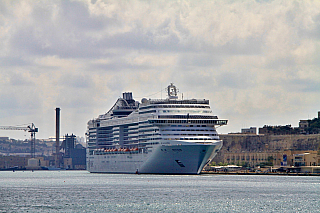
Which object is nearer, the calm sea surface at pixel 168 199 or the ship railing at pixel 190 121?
the calm sea surface at pixel 168 199

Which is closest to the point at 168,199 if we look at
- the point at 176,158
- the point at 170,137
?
the point at 176,158

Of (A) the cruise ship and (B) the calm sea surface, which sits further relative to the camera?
(A) the cruise ship

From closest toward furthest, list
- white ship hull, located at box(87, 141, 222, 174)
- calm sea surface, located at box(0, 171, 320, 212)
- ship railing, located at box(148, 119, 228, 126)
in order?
calm sea surface, located at box(0, 171, 320, 212) < white ship hull, located at box(87, 141, 222, 174) < ship railing, located at box(148, 119, 228, 126)

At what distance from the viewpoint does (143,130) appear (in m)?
167

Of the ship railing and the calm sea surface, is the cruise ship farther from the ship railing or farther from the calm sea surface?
the calm sea surface

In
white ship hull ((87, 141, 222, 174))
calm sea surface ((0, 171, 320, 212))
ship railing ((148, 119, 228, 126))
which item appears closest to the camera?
calm sea surface ((0, 171, 320, 212))

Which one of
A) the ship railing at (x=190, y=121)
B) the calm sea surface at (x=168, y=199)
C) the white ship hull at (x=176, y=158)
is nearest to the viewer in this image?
the calm sea surface at (x=168, y=199)

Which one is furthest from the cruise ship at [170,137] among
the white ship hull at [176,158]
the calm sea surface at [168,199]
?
the calm sea surface at [168,199]

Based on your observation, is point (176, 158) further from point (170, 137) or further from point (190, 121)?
point (190, 121)

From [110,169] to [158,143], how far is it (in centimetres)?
3374

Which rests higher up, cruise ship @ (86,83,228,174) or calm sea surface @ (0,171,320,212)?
cruise ship @ (86,83,228,174)

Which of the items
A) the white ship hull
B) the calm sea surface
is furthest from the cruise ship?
the calm sea surface

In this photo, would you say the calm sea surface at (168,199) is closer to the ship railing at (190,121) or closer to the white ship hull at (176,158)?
the white ship hull at (176,158)

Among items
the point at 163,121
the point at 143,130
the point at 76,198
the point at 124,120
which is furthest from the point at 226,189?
the point at 124,120
